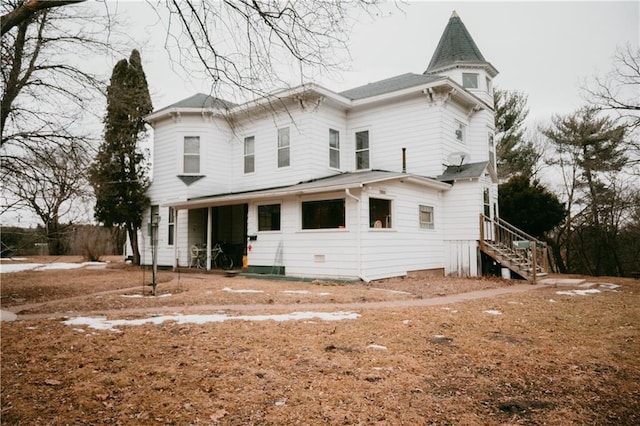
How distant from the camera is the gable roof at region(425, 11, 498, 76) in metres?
17.8

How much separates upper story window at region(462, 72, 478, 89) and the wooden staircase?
6734mm

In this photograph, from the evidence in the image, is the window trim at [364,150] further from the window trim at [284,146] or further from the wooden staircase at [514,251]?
the wooden staircase at [514,251]

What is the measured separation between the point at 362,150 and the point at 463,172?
4290 millimetres

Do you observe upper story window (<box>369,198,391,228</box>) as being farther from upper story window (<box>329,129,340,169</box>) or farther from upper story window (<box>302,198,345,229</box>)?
upper story window (<box>329,129,340,169</box>)

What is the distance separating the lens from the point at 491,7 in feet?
22.7

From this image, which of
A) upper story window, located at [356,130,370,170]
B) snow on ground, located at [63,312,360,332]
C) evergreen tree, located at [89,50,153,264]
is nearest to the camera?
snow on ground, located at [63,312,360,332]

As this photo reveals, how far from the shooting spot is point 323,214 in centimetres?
1296

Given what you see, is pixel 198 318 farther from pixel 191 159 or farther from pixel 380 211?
pixel 191 159

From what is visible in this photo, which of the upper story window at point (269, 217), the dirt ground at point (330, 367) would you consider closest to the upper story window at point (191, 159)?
the upper story window at point (269, 217)

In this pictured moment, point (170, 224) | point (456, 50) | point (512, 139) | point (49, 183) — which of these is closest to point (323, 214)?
point (49, 183)

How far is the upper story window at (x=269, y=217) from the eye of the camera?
557 inches

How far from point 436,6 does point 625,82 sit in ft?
41.6

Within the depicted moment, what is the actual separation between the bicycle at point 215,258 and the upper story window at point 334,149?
6.14 meters

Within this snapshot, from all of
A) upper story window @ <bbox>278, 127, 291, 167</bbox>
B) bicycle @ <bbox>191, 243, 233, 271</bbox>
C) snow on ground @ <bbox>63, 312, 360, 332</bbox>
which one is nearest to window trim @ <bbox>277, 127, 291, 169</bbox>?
upper story window @ <bbox>278, 127, 291, 167</bbox>
